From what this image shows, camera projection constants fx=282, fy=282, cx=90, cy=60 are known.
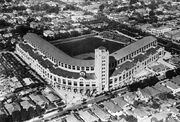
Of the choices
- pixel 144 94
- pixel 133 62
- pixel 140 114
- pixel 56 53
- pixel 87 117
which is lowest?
pixel 87 117

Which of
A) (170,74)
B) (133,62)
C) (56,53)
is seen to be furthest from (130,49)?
(56,53)

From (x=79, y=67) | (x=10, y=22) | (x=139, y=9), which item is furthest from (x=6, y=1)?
(x=79, y=67)

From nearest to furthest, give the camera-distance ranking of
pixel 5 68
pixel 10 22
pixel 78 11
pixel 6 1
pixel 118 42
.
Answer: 1. pixel 5 68
2. pixel 118 42
3. pixel 10 22
4. pixel 78 11
5. pixel 6 1

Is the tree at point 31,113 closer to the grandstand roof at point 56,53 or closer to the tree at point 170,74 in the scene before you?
the grandstand roof at point 56,53

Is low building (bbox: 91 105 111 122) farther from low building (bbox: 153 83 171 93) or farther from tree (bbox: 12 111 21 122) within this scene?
low building (bbox: 153 83 171 93)

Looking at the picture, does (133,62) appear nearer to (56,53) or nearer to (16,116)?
(56,53)

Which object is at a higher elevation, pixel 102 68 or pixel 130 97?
pixel 102 68

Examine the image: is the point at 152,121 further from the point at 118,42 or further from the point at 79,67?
the point at 118,42
